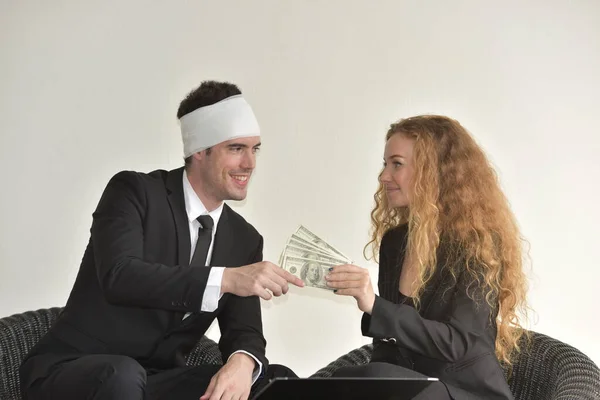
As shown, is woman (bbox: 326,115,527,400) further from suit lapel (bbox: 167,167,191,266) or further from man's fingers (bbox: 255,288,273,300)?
suit lapel (bbox: 167,167,191,266)

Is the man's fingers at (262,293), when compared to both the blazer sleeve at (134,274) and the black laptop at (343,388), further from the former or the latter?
the black laptop at (343,388)

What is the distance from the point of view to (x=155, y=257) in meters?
3.54

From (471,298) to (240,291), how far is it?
0.85 meters

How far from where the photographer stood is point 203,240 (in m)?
3.63

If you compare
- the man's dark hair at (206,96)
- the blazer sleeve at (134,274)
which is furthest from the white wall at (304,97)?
the blazer sleeve at (134,274)

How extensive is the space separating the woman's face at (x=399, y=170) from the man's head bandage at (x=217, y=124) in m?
0.58

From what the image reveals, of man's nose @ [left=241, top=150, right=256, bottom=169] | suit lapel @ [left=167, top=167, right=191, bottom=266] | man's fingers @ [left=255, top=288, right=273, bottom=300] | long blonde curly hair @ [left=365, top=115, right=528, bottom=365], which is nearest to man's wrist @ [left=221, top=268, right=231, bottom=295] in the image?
man's fingers @ [left=255, top=288, right=273, bottom=300]

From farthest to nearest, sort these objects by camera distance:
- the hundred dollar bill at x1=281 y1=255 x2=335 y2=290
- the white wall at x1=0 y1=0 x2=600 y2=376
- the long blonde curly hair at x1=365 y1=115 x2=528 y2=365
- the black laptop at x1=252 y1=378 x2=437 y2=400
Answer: the white wall at x1=0 y1=0 x2=600 y2=376, the long blonde curly hair at x1=365 y1=115 x2=528 y2=365, the hundred dollar bill at x1=281 y1=255 x2=335 y2=290, the black laptop at x1=252 y1=378 x2=437 y2=400

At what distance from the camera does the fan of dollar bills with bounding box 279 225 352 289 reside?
331 cm

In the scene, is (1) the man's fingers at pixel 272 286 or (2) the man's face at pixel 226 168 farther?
(2) the man's face at pixel 226 168

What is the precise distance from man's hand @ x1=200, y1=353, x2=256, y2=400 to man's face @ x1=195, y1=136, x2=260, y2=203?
681mm

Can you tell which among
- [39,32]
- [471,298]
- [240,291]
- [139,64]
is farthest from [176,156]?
[471,298]

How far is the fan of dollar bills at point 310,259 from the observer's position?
130 inches

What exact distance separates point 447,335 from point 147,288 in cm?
109
